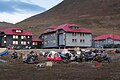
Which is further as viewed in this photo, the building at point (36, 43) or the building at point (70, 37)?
the building at point (36, 43)

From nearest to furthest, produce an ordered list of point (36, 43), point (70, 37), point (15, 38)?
point (70, 37), point (15, 38), point (36, 43)

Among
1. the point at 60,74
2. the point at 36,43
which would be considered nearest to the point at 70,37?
the point at 36,43

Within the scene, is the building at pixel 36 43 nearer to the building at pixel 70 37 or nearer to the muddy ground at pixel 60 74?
the building at pixel 70 37

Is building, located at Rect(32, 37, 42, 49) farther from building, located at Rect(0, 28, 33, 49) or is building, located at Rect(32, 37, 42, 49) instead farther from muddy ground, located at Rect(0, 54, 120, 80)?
muddy ground, located at Rect(0, 54, 120, 80)

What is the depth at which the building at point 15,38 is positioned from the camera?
4437 inches

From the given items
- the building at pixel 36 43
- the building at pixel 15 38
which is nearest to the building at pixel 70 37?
the building at pixel 15 38

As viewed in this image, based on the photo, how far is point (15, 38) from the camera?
373ft

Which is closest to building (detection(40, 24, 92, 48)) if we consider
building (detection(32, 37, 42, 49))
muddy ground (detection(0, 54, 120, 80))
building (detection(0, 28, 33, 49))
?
building (detection(0, 28, 33, 49))

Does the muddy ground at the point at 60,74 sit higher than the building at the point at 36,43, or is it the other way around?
the building at the point at 36,43

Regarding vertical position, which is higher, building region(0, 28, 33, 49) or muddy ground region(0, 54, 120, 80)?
building region(0, 28, 33, 49)

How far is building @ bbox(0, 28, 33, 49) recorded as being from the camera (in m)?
113

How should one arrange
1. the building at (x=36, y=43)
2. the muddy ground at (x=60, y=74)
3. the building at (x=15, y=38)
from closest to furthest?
the muddy ground at (x=60, y=74) < the building at (x=15, y=38) < the building at (x=36, y=43)

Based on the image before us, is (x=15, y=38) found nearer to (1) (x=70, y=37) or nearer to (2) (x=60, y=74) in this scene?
(1) (x=70, y=37)

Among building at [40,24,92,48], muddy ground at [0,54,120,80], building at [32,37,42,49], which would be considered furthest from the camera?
building at [32,37,42,49]
